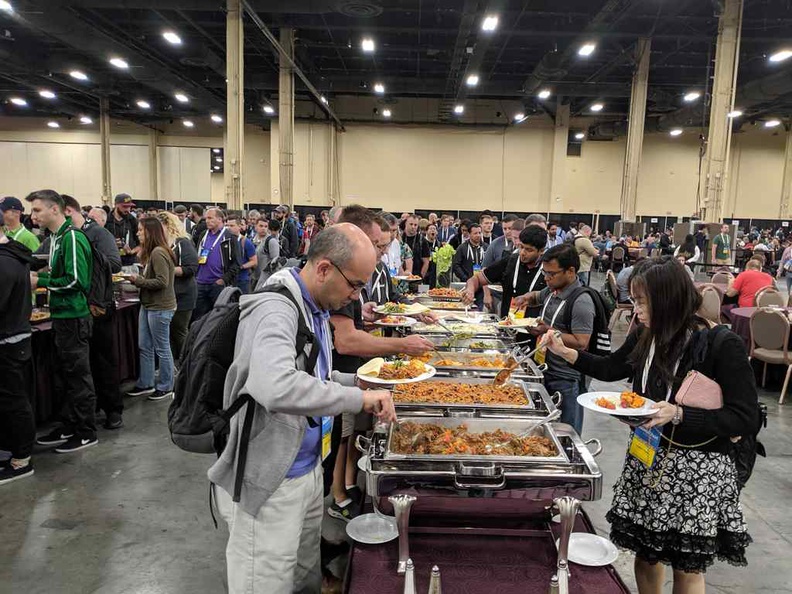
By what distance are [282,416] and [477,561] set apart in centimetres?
84

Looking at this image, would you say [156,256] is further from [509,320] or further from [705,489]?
[705,489]

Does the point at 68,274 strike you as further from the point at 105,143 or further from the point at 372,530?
the point at 105,143

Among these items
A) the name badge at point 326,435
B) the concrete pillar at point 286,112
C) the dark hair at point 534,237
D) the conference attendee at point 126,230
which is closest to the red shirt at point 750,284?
the dark hair at point 534,237

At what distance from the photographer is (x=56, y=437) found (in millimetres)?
4012

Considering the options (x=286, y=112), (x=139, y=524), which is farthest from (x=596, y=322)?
(x=286, y=112)

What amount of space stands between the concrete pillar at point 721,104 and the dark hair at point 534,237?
8.67 m

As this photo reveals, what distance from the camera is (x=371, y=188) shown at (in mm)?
20312

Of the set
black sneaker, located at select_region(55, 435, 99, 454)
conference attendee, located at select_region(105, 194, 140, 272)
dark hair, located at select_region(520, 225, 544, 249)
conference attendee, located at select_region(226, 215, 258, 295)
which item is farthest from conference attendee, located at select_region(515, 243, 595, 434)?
conference attendee, located at select_region(105, 194, 140, 272)

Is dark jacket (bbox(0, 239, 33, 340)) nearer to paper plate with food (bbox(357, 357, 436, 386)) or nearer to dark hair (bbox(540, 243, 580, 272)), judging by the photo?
paper plate with food (bbox(357, 357, 436, 386))

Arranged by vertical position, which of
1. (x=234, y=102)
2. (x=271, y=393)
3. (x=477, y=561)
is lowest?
(x=477, y=561)

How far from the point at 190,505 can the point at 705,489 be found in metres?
2.70

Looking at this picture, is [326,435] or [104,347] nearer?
[326,435]

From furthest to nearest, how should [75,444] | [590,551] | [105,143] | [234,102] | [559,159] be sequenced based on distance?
[559,159] < [105,143] < [234,102] < [75,444] < [590,551]

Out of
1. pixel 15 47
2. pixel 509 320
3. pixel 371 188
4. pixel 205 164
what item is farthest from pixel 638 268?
pixel 205 164
